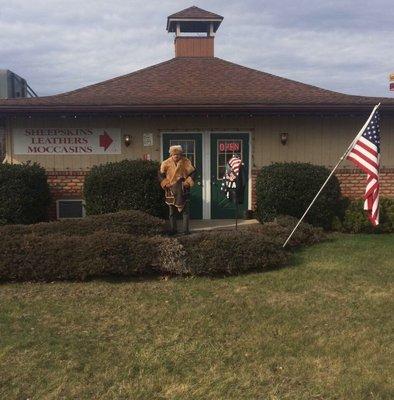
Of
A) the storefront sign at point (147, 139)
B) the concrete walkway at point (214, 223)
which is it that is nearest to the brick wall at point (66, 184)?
the storefront sign at point (147, 139)

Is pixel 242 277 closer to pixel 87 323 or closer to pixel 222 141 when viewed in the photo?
pixel 87 323

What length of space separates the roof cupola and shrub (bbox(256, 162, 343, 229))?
254 inches

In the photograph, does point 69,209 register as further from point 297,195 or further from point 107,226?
point 297,195

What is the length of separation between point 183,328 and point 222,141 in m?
7.25

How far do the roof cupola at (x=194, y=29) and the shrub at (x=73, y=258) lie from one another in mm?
9746

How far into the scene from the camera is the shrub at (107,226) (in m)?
7.92

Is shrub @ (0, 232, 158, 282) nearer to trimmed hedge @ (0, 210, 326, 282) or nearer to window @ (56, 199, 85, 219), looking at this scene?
trimmed hedge @ (0, 210, 326, 282)

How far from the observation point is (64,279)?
6879 mm

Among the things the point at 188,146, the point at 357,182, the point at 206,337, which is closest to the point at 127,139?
the point at 188,146

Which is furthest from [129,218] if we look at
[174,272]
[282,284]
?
[282,284]

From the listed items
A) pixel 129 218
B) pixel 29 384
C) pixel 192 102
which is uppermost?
pixel 192 102

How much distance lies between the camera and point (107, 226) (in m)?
8.17

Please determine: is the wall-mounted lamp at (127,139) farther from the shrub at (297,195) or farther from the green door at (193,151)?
the shrub at (297,195)

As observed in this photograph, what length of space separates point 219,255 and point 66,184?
18.7 ft
